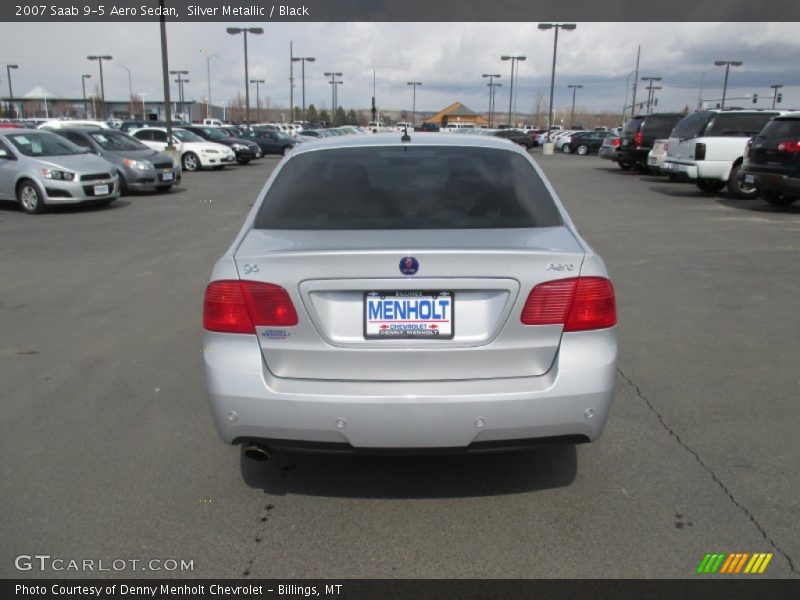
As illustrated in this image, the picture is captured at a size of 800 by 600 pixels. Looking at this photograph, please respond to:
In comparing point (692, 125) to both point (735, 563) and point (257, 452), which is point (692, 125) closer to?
point (735, 563)

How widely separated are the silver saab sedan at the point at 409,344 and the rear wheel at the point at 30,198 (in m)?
12.8

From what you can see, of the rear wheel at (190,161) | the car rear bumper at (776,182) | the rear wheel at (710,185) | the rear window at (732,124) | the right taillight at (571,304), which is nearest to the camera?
the right taillight at (571,304)

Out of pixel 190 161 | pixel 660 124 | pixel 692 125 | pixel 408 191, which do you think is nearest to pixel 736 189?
pixel 692 125

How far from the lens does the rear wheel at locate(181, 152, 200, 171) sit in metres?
26.7

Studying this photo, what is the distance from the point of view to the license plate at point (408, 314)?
115 inches

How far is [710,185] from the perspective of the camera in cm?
1795

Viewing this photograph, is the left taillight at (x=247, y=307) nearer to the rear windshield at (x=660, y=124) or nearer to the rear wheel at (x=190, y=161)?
the rear windshield at (x=660, y=124)

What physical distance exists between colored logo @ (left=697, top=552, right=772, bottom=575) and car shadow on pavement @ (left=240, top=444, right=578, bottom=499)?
778 millimetres

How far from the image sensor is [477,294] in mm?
2938

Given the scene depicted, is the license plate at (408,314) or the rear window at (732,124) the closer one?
the license plate at (408,314)

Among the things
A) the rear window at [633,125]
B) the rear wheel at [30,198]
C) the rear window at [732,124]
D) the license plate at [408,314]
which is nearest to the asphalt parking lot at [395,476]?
the license plate at [408,314]

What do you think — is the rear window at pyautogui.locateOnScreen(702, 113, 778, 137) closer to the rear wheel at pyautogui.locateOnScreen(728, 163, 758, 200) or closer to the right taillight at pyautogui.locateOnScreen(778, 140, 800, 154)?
the rear wheel at pyautogui.locateOnScreen(728, 163, 758, 200)

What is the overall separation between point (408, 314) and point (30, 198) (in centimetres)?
1367
